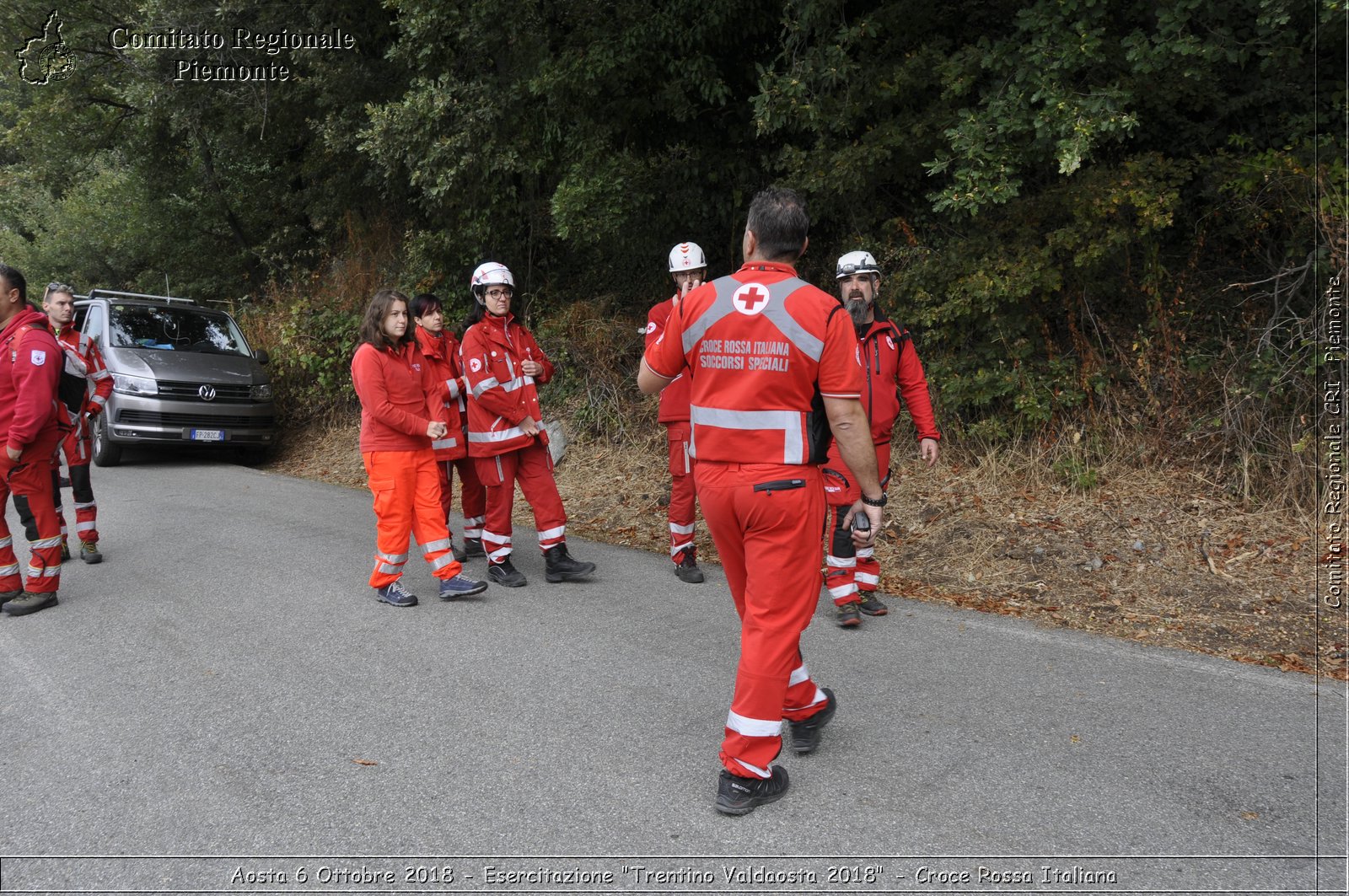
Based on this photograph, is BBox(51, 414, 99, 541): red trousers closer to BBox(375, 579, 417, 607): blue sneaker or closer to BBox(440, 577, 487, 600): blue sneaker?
BBox(375, 579, 417, 607): blue sneaker

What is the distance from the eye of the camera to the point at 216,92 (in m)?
14.4

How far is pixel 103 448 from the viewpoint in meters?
12.1

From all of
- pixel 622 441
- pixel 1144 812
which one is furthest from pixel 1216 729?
pixel 622 441

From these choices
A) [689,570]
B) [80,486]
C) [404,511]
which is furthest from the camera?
[80,486]

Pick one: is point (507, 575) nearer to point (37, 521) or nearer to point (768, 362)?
point (37, 521)

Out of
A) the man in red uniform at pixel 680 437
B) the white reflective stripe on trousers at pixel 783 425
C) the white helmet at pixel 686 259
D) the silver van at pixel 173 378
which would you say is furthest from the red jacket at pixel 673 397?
the silver van at pixel 173 378

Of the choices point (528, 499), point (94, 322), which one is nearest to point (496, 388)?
point (528, 499)

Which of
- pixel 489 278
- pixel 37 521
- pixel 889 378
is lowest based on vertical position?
pixel 37 521

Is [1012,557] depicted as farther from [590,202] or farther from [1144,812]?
[590,202]

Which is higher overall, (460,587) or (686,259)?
(686,259)

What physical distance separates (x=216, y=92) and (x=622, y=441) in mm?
8963

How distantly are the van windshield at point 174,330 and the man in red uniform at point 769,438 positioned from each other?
11401 mm

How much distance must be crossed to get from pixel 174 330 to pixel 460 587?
9.28 meters

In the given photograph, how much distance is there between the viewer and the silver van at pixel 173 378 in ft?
38.7
